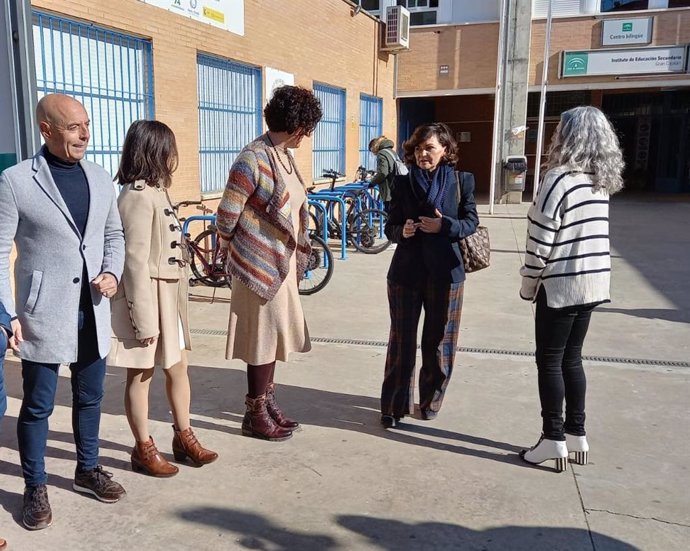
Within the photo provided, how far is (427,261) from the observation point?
3.69 meters

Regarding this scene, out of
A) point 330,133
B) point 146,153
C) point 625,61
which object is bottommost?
point 146,153

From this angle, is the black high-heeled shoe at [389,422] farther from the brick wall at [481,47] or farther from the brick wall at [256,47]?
the brick wall at [481,47]

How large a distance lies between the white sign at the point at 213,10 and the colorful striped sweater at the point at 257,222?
4742 mm

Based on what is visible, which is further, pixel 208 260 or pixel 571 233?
pixel 208 260

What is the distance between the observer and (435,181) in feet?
12.0

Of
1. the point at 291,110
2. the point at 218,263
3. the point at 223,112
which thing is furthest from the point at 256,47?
the point at 291,110

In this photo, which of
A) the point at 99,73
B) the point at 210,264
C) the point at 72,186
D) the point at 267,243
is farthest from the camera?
the point at 210,264

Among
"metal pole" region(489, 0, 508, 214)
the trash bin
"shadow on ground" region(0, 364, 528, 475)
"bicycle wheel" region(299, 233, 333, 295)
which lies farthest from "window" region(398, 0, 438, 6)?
"shadow on ground" region(0, 364, 528, 475)

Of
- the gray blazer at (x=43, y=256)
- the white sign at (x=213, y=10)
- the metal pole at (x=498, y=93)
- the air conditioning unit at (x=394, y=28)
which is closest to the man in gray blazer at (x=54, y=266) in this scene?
the gray blazer at (x=43, y=256)

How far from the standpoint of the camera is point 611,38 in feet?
53.4

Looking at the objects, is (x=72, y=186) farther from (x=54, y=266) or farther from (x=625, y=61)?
(x=625, y=61)

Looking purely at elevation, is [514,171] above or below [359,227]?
above

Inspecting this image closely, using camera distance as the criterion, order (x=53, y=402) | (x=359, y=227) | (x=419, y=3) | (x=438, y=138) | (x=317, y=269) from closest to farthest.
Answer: (x=53, y=402)
(x=438, y=138)
(x=317, y=269)
(x=359, y=227)
(x=419, y=3)

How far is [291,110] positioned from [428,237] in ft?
3.22
